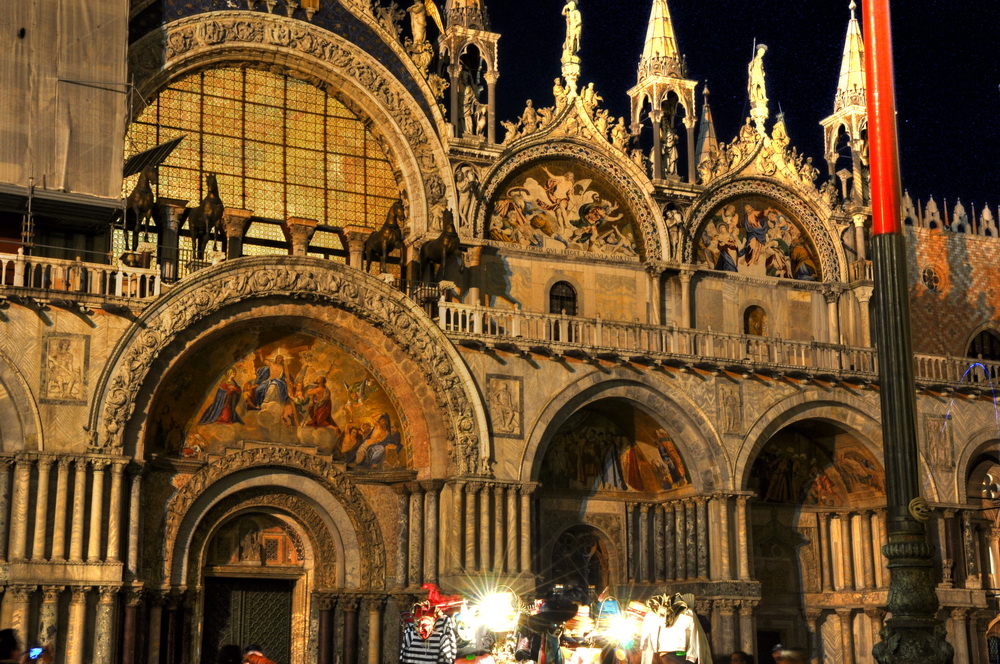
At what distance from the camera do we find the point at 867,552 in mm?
32562

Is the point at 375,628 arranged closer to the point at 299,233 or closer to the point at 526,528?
the point at 526,528

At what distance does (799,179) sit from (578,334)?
8035mm

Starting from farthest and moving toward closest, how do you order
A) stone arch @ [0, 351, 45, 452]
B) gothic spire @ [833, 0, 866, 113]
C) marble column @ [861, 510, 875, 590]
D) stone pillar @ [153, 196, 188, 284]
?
1. gothic spire @ [833, 0, 866, 113]
2. marble column @ [861, 510, 875, 590]
3. stone pillar @ [153, 196, 188, 284]
4. stone arch @ [0, 351, 45, 452]

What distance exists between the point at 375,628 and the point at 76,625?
6041mm

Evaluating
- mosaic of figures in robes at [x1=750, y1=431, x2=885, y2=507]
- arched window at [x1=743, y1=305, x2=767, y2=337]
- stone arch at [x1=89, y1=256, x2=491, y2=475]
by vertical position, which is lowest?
mosaic of figures in robes at [x1=750, y1=431, x2=885, y2=507]

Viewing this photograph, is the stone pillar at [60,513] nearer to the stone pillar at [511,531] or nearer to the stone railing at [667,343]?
the stone railing at [667,343]

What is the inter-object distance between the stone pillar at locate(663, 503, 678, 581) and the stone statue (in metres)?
10.3

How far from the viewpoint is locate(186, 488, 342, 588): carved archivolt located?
26.5 m

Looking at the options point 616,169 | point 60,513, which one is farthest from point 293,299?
point 616,169

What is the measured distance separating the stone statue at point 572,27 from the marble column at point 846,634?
1407 cm

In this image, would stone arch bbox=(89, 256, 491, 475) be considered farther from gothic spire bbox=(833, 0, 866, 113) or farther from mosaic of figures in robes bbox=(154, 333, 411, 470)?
gothic spire bbox=(833, 0, 866, 113)

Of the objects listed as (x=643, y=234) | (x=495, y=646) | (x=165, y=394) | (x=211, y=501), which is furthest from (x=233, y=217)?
(x=495, y=646)

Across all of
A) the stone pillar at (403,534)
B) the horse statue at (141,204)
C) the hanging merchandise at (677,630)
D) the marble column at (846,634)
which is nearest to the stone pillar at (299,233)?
the horse statue at (141,204)

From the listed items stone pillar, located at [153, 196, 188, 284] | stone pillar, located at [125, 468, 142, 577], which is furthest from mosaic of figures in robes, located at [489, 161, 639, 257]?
stone pillar, located at [125, 468, 142, 577]
